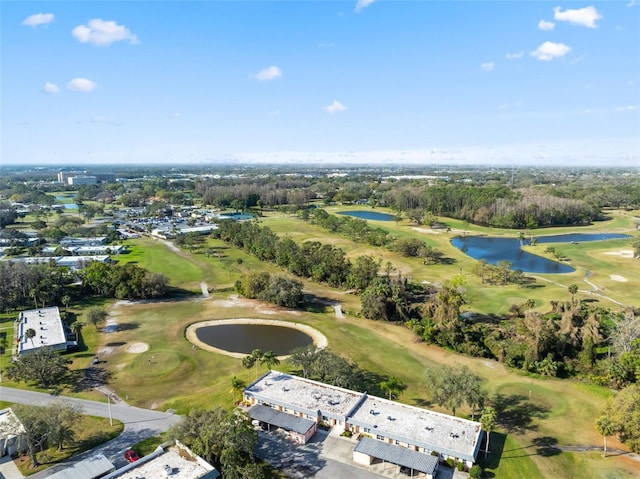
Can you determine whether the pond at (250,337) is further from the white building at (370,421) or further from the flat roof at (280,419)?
the flat roof at (280,419)

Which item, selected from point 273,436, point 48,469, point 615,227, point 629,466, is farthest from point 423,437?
point 615,227

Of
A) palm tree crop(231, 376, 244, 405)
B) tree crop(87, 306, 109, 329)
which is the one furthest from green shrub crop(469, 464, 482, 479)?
tree crop(87, 306, 109, 329)

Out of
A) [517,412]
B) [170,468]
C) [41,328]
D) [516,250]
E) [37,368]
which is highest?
[37,368]

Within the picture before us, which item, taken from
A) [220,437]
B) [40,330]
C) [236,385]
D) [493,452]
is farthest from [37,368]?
[493,452]

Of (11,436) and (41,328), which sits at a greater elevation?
(41,328)

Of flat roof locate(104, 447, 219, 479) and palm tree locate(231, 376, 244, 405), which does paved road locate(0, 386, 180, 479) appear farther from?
palm tree locate(231, 376, 244, 405)

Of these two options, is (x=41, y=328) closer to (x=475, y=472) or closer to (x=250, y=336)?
(x=250, y=336)

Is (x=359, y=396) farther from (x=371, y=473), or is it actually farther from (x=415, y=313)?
(x=415, y=313)
